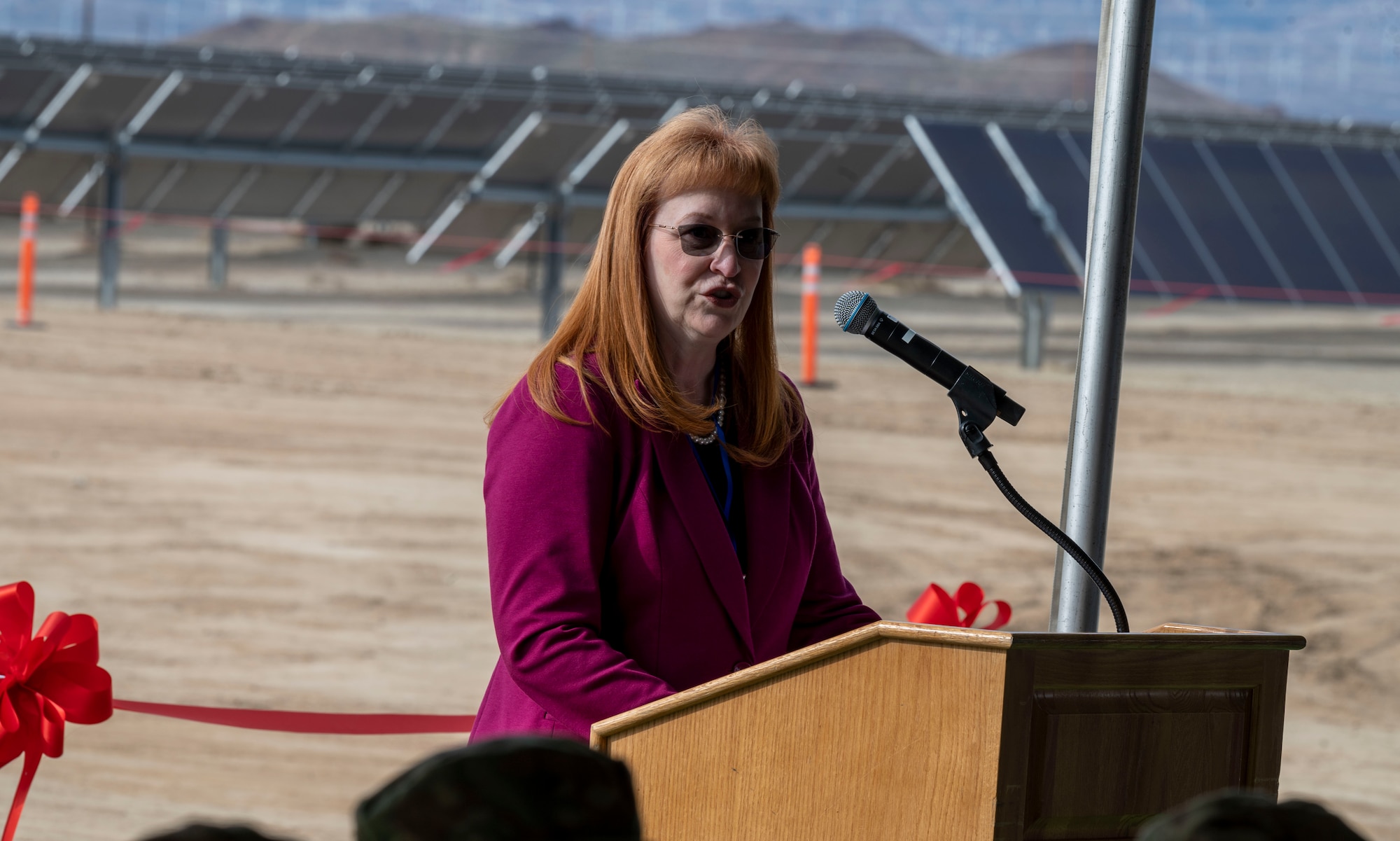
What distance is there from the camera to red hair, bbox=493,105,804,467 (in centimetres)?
212

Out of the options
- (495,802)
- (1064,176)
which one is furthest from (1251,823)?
(1064,176)

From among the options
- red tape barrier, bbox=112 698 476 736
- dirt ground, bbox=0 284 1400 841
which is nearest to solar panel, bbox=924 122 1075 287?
dirt ground, bbox=0 284 1400 841

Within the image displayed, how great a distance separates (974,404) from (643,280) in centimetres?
48

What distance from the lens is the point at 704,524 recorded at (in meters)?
2.10

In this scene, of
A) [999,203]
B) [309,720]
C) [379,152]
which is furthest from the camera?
[379,152]

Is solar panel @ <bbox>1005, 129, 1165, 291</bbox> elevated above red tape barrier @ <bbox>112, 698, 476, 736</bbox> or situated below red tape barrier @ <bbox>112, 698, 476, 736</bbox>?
above

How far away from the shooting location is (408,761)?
5000 millimetres

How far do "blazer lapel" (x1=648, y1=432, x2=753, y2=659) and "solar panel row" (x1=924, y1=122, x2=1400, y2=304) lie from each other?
12376mm

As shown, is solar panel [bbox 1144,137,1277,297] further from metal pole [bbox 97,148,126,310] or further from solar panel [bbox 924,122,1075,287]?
metal pole [bbox 97,148,126,310]

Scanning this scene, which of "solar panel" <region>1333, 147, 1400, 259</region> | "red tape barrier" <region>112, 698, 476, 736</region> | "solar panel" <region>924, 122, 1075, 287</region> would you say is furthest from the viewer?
"solar panel" <region>1333, 147, 1400, 259</region>

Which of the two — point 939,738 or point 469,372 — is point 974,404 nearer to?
point 939,738

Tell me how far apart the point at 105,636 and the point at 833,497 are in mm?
4478

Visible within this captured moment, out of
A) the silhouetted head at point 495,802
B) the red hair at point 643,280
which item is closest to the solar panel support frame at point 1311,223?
the red hair at point 643,280

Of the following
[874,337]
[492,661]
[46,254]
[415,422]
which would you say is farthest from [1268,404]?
[46,254]
